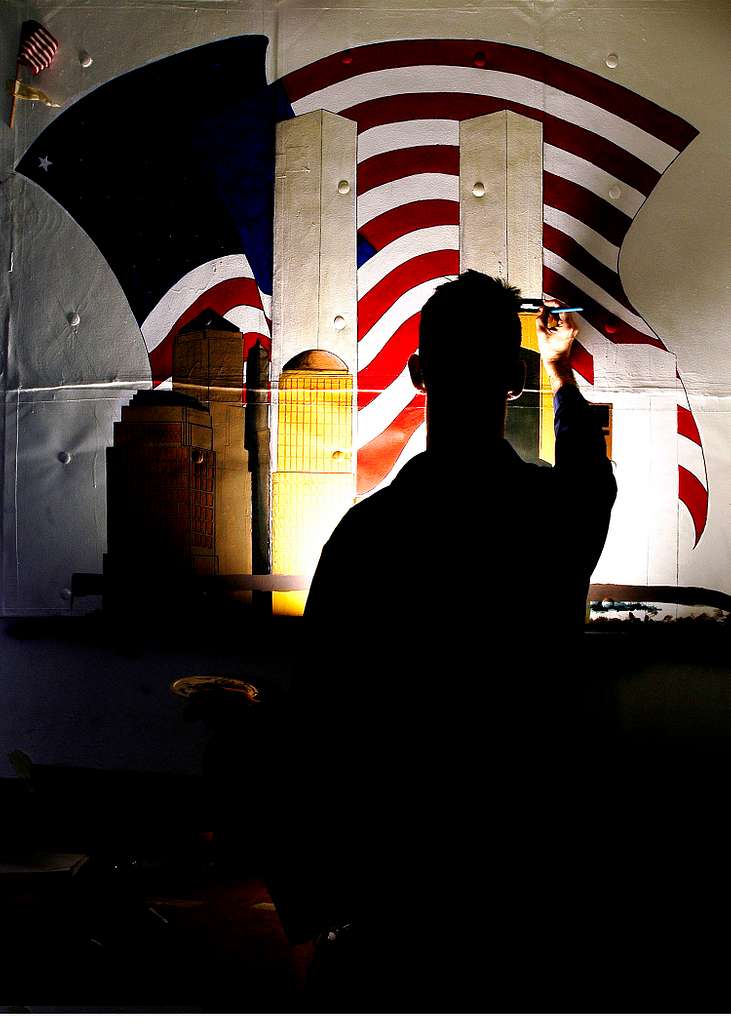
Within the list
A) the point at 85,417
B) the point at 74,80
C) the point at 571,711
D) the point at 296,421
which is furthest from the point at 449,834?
A: the point at 74,80

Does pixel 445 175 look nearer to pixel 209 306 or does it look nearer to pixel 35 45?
pixel 209 306

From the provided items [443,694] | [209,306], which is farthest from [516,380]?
[209,306]

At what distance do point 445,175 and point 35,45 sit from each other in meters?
1.21

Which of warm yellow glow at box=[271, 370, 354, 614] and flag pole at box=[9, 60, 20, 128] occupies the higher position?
flag pole at box=[9, 60, 20, 128]

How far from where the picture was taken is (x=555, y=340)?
6.95ft

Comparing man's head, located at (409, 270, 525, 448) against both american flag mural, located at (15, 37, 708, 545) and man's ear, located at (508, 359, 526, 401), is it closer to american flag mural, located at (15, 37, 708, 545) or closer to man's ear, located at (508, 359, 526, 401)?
man's ear, located at (508, 359, 526, 401)

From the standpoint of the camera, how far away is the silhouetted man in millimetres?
1058

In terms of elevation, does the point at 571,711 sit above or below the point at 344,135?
below

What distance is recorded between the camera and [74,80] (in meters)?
2.20

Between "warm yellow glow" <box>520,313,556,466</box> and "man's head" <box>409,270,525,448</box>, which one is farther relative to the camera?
"warm yellow glow" <box>520,313,556,466</box>

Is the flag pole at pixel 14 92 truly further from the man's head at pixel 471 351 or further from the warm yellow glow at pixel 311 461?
the man's head at pixel 471 351

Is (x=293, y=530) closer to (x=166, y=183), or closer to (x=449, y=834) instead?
(x=166, y=183)

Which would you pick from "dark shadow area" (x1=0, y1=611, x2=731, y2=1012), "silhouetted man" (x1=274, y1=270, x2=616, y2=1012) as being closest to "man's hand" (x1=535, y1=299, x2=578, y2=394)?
"dark shadow area" (x1=0, y1=611, x2=731, y2=1012)

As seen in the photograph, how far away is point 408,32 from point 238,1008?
2571mm
